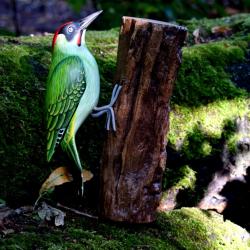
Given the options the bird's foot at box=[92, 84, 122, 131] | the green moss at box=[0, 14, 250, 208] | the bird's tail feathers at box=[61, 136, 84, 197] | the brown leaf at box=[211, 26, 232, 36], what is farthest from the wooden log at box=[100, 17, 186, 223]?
the brown leaf at box=[211, 26, 232, 36]

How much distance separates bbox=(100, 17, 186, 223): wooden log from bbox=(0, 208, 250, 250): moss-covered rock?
0.09m

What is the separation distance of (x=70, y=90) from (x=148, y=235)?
0.80 m

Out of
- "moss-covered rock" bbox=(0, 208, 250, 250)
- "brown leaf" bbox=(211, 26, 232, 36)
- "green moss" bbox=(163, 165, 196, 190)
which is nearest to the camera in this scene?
"moss-covered rock" bbox=(0, 208, 250, 250)

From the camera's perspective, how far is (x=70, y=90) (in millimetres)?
2500

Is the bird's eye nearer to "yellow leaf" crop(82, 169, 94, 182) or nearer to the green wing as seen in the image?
the green wing

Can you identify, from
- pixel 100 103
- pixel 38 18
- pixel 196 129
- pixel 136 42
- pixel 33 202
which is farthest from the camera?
pixel 38 18

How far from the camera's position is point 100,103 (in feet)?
9.86

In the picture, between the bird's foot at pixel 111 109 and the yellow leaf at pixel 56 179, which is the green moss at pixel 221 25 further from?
the yellow leaf at pixel 56 179

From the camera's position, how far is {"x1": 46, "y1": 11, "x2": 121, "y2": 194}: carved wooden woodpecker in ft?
8.21

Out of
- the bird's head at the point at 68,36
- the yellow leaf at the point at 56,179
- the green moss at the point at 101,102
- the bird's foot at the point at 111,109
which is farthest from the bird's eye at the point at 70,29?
the yellow leaf at the point at 56,179

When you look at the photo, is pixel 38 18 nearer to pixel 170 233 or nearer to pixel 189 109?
pixel 189 109

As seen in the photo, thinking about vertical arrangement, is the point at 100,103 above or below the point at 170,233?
above

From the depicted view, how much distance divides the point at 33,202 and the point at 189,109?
1.15m

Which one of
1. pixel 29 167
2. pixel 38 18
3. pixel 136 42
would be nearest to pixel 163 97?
pixel 136 42
